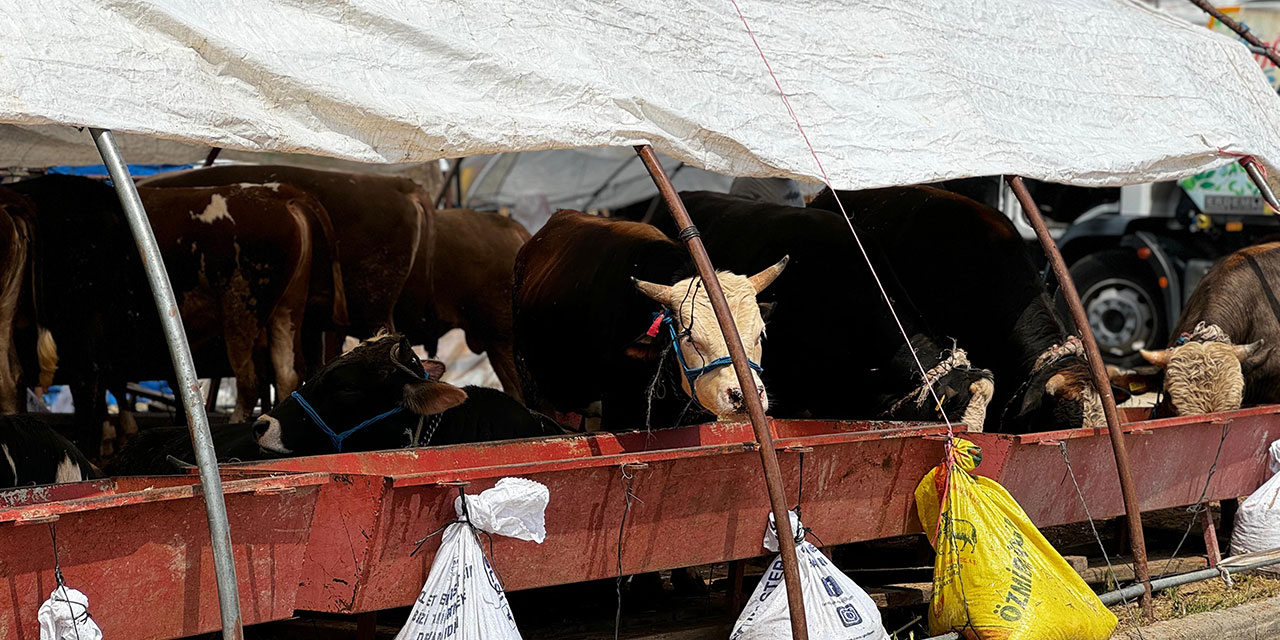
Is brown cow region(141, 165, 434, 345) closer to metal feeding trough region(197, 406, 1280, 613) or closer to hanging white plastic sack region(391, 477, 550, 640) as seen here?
metal feeding trough region(197, 406, 1280, 613)

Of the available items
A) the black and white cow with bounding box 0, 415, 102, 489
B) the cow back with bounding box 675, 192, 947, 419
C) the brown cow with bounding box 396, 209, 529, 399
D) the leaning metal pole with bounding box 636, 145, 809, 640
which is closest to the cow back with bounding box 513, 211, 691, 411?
the cow back with bounding box 675, 192, 947, 419

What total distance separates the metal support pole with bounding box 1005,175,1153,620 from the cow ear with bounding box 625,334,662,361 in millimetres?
1727

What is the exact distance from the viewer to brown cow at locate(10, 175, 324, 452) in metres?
7.15

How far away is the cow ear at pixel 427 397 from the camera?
5.43 meters

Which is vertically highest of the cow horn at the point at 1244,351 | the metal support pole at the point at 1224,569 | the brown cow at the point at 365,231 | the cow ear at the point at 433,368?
the brown cow at the point at 365,231

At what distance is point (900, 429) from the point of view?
5.34 m

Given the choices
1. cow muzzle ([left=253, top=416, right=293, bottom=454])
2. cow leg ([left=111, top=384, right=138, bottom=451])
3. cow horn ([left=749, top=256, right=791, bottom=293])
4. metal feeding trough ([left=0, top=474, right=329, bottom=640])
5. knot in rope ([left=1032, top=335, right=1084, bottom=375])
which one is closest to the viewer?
metal feeding trough ([left=0, top=474, right=329, bottom=640])

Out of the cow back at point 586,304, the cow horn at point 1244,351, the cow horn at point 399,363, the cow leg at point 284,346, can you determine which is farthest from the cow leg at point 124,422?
the cow horn at point 1244,351

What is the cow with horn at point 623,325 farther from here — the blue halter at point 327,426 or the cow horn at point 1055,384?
the cow horn at point 1055,384

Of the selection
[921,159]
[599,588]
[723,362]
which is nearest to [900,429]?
[723,362]

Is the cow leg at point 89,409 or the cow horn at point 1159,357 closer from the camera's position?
the cow leg at point 89,409

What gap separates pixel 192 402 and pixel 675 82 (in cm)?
226

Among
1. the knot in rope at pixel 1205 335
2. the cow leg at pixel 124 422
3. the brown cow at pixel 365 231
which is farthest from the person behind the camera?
the brown cow at pixel 365 231

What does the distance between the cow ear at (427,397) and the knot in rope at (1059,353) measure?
3.33 m
